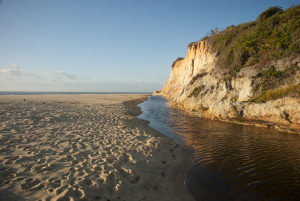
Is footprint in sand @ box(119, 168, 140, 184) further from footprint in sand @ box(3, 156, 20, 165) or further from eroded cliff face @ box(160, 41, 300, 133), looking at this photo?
eroded cliff face @ box(160, 41, 300, 133)

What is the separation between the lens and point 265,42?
12.6 m

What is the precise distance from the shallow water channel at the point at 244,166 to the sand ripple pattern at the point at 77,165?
1076mm

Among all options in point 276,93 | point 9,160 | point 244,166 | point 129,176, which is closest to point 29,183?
point 9,160

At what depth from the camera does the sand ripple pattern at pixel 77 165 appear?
2.81 meters

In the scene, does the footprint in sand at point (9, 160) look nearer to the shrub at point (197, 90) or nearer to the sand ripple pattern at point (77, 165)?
the sand ripple pattern at point (77, 165)

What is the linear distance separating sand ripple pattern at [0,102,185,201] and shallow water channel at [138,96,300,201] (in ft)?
3.53

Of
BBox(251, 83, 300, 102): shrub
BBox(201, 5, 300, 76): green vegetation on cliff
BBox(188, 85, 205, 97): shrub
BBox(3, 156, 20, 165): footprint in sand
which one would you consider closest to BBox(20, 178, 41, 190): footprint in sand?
BBox(3, 156, 20, 165): footprint in sand

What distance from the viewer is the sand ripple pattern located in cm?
281

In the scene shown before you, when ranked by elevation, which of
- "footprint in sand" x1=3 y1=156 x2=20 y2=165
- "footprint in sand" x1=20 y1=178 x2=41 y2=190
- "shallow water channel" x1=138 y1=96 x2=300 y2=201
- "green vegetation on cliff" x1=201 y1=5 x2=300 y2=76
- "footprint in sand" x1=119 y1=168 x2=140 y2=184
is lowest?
"shallow water channel" x1=138 y1=96 x2=300 y2=201

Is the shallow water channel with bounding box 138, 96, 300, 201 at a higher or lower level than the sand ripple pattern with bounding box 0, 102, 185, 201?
lower

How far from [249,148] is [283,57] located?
9.64 metres

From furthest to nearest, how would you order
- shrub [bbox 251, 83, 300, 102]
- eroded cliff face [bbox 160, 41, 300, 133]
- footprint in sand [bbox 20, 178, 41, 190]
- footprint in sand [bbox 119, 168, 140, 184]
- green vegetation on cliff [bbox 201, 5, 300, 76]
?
1. green vegetation on cliff [bbox 201, 5, 300, 76]
2. shrub [bbox 251, 83, 300, 102]
3. eroded cliff face [bbox 160, 41, 300, 133]
4. footprint in sand [bbox 119, 168, 140, 184]
5. footprint in sand [bbox 20, 178, 41, 190]

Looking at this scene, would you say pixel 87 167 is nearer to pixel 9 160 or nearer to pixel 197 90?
pixel 9 160

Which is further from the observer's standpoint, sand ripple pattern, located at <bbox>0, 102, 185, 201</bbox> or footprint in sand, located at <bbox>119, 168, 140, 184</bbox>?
footprint in sand, located at <bbox>119, 168, 140, 184</bbox>
